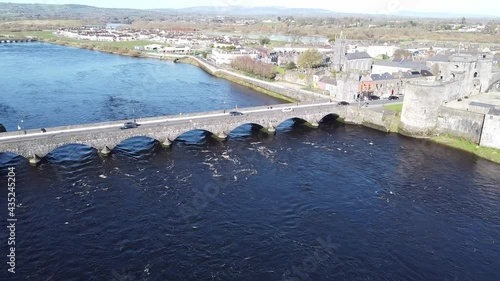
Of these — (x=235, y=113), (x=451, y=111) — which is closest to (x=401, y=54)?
(x=451, y=111)

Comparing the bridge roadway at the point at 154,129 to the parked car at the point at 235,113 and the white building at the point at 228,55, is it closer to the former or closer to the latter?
the parked car at the point at 235,113

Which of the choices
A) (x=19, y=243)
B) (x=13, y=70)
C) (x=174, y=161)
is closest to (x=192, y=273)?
(x=19, y=243)

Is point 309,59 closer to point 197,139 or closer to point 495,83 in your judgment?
point 495,83

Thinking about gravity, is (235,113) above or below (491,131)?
below

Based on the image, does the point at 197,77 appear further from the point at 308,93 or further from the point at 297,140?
the point at 297,140

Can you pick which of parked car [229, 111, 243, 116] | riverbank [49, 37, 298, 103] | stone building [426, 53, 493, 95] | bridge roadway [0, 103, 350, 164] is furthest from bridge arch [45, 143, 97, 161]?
stone building [426, 53, 493, 95]

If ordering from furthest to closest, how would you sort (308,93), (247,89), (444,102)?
1. (247,89)
2. (308,93)
3. (444,102)
